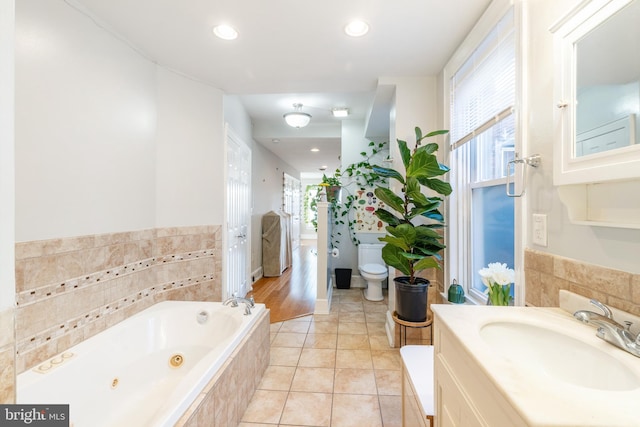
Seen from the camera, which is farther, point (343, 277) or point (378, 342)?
point (343, 277)

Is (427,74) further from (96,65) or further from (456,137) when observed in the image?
(96,65)

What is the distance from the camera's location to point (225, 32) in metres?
1.81

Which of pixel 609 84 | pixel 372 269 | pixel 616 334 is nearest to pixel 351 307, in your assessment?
pixel 372 269

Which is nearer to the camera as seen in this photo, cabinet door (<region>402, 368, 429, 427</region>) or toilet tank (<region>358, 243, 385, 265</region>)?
cabinet door (<region>402, 368, 429, 427</region>)

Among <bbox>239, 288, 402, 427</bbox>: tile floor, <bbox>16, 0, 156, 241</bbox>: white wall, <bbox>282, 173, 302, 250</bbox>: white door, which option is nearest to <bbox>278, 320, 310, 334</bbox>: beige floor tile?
<bbox>239, 288, 402, 427</bbox>: tile floor

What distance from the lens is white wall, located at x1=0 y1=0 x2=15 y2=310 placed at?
0.55 metres

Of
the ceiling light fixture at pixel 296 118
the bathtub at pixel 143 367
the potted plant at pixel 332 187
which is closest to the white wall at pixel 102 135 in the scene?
the bathtub at pixel 143 367

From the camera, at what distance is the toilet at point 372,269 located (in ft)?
11.5

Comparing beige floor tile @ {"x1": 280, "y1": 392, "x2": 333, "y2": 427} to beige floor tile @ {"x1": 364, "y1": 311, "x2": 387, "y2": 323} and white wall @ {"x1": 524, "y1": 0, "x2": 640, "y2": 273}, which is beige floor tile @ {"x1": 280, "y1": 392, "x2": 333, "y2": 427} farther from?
white wall @ {"x1": 524, "y1": 0, "x2": 640, "y2": 273}

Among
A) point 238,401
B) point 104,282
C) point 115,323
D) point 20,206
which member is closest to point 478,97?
point 238,401

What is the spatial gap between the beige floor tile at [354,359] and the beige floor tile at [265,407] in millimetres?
557

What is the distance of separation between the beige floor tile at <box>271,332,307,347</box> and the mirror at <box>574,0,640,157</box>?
2.39m

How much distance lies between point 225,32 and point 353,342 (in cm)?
272

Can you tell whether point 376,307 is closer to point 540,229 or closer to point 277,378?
point 277,378
